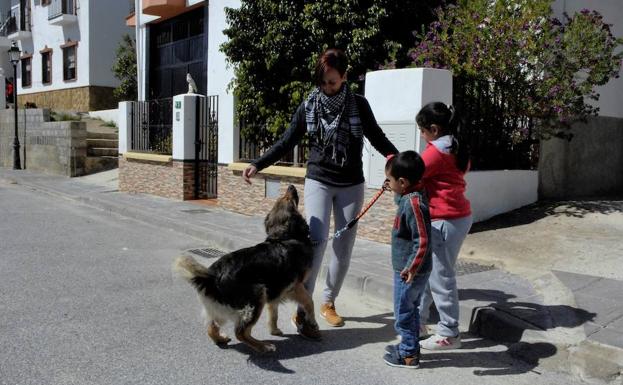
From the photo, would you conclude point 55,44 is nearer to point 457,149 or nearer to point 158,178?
point 158,178

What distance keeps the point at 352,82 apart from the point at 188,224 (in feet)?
12.1

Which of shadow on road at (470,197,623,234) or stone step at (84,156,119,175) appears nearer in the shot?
shadow on road at (470,197,623,234)

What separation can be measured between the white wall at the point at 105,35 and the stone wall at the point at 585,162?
20728 mm

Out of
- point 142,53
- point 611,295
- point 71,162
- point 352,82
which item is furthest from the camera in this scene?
point 142,53

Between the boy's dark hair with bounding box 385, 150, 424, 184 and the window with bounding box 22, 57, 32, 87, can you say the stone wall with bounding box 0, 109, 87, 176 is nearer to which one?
the window with bounding box 22, 57, 32, 87

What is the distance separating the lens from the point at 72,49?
85.7 feet

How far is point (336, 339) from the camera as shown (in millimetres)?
4363

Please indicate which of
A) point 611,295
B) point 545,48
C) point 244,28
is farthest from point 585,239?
point 244,28

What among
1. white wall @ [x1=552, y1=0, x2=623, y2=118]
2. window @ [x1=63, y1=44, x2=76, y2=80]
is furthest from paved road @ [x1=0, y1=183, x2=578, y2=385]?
window @ [x1=63, y1=44, x2=76, y2=80]

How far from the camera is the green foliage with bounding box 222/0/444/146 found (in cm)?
981

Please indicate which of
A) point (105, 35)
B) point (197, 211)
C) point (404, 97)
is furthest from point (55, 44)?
point (404, 97)

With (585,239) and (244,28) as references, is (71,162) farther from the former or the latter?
(585,239)

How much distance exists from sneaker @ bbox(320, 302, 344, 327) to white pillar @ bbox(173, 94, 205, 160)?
774 centimetres

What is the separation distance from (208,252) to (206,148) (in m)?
4.70
